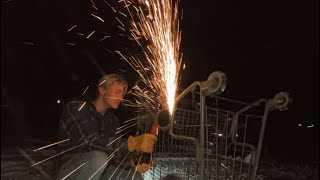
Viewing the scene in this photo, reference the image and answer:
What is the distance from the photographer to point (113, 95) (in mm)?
4145

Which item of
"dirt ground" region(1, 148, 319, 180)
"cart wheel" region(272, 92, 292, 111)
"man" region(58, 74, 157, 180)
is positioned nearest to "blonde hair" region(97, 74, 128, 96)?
"man" region(58, 74, 157, 180)

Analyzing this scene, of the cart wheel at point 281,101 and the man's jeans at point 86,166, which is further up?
the cart wheel at point 281,101

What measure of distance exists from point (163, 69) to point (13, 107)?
22.4 m

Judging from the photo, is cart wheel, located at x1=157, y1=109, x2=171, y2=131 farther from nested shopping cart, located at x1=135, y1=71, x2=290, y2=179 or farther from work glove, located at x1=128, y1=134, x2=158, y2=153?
work glove, located at x1=128, y1=134, x2=158, y2=153

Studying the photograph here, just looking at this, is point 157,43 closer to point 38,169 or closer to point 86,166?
point 86,166

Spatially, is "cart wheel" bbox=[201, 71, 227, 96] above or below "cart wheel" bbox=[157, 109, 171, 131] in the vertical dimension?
above

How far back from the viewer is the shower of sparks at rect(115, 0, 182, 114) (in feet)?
14.2

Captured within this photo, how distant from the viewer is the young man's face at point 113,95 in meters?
4.14

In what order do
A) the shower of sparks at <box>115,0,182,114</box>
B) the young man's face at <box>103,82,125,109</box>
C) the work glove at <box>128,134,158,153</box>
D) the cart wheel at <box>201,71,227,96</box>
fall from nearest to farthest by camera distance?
the cart wheel at <box>201,71,227,96</box>
the work glove at <box>128,134,158,153</box>
the young man's face at <box>103,82,125,109</box>
the shower of sparks at <box>115,0,182,114</box>

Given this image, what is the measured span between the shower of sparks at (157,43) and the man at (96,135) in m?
0.26

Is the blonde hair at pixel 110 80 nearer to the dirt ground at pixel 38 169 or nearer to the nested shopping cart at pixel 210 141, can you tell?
the nested shopping cart at pixel 210 141

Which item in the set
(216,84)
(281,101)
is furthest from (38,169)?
(216,84)

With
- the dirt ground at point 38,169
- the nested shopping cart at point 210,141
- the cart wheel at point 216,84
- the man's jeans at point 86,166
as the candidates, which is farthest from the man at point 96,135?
the dirt ground at point 38,169

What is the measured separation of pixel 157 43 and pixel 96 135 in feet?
5.44
